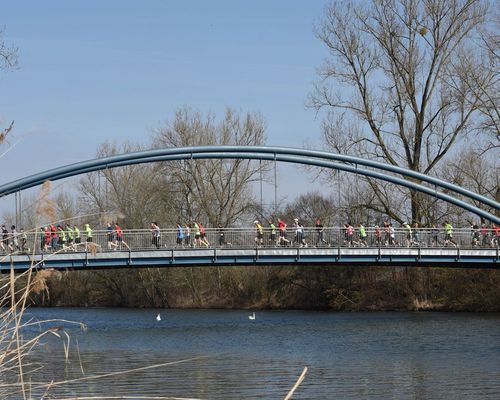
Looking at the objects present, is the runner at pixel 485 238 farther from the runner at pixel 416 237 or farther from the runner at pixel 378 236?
the runner at pixel 378 236

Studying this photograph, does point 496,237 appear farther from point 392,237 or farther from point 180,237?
point 180,237

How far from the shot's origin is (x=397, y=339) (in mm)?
33969

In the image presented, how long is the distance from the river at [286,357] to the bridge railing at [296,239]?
3367 millimetres

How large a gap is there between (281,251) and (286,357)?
41.4 ft

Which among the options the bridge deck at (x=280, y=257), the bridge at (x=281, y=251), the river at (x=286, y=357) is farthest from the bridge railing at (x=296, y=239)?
the river at (x=286, y=357)

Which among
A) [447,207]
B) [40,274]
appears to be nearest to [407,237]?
[447,207]

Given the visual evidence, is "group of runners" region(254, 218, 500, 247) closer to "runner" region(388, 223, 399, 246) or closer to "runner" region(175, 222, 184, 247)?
"runner" region(388, 223, 399, 246)

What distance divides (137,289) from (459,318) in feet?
79.8

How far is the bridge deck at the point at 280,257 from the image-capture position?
38906 mm

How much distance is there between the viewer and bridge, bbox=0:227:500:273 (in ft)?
130

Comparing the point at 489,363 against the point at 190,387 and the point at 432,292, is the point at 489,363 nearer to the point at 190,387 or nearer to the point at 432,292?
the point at 190,387

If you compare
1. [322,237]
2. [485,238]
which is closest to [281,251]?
[322,237]

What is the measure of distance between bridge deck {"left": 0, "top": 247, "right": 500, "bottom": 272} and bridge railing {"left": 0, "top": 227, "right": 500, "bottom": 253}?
1.57ft

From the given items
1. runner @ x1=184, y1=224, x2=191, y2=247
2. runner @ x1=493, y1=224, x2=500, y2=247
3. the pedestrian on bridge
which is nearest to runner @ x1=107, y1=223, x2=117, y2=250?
the pedestrian on bridge
